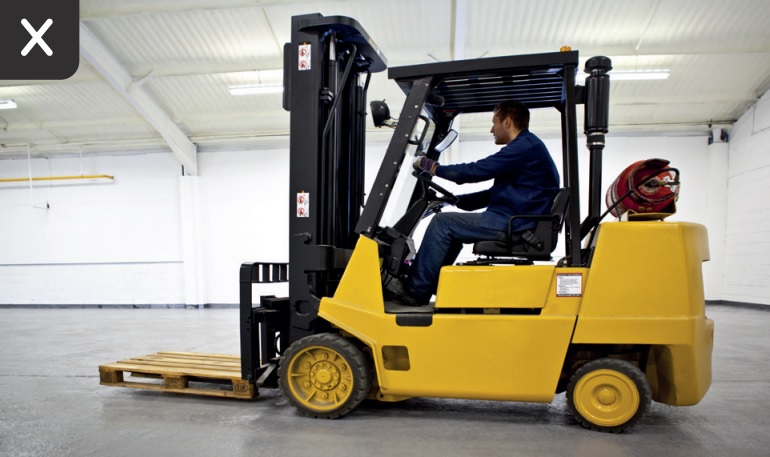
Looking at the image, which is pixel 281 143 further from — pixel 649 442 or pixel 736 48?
pixel 649 442

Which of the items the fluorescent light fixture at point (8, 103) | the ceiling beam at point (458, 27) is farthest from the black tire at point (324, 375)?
the fluorescent light fixture at point (8, 103)

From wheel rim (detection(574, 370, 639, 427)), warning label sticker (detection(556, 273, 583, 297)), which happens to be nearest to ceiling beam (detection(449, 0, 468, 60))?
warning label sticker (detection(556, 273, 583, 297))

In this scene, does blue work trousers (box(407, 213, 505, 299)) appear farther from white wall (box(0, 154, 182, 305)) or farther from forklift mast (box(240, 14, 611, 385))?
white wall (box(0, 154, 182, 305))

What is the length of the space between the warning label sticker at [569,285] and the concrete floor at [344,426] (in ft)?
2.91

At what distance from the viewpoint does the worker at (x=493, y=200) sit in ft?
10.4

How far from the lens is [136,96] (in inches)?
430

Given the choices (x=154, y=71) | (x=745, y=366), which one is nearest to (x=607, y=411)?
(x=745, y=366)

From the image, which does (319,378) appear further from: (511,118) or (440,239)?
(511,118)

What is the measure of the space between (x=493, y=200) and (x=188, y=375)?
2.80 meters

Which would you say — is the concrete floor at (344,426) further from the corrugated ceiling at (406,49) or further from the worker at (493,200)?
the corrugated ceiling at (406,49)

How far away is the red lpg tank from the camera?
9.58 feet

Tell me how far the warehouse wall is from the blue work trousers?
933 cm

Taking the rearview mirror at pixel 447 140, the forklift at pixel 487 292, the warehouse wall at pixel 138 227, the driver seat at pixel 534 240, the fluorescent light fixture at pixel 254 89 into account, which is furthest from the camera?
the warehouse wall at pixel 138 227

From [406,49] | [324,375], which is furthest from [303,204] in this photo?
[406,49]
